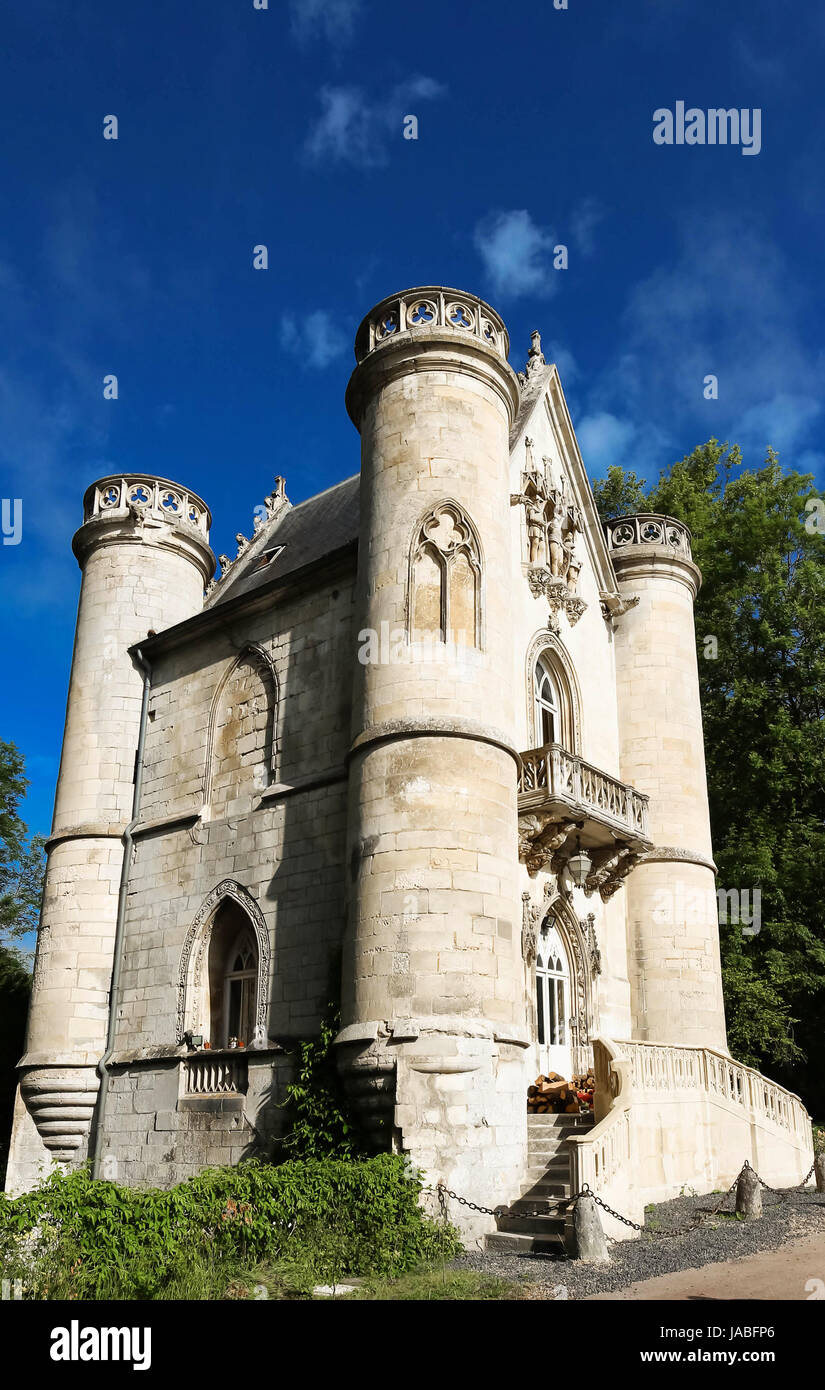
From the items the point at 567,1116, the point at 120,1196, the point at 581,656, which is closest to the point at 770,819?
the point at 581,656

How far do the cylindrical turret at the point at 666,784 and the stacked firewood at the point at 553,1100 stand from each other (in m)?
4.30

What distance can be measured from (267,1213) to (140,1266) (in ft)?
7.28

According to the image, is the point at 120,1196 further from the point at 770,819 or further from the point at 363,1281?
the point at 770,819

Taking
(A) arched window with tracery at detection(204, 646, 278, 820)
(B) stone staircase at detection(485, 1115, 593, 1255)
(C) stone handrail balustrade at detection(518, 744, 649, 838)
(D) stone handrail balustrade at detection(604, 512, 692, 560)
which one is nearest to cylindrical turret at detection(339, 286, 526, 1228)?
(B) stone staircase at detection(485, 1115, 593, 1255)

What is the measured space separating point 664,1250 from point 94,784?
11.9 meters

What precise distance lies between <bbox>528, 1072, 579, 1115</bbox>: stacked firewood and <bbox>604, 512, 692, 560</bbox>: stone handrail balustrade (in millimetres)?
10877

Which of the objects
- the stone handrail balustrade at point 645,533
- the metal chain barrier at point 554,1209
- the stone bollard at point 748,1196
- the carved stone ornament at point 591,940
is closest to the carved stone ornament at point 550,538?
the stone handrail balustrade at point 645,533

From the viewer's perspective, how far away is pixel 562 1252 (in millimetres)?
10430

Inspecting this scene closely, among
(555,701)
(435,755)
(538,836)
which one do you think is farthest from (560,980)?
(435,755)

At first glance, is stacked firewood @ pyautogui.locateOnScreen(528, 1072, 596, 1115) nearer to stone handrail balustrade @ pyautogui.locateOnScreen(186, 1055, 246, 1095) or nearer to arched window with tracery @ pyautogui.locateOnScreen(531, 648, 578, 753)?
stone handrail balustrade @ pyautogui.locateOnScreen(186, 1055, 246, 1095)

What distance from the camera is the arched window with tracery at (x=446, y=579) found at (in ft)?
46.2

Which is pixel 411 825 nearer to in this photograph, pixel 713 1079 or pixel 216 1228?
pixel 216 1228

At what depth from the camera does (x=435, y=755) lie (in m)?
13.2

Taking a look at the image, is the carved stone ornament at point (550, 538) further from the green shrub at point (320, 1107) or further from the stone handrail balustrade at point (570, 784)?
the green shrub at point (320, 1107)
